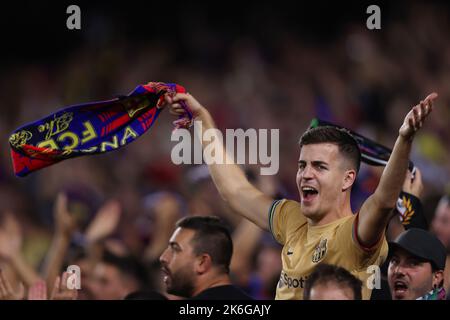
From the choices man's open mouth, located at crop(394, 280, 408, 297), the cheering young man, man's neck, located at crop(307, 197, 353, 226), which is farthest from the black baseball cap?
man's neck, located at crop(307, 197, 353, 226)

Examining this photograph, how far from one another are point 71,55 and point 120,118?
298 inches

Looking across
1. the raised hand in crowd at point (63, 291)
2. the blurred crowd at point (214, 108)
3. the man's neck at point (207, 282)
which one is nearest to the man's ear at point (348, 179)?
the man's neck at point (207, 282)

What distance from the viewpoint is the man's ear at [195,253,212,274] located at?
17.0 feet

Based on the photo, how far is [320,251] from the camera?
14.2ft

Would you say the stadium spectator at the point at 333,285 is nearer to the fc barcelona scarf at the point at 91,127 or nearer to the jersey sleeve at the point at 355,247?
the jersey sleeve at the point at 355,247

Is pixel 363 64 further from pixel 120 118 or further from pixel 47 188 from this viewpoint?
pixel 120 118

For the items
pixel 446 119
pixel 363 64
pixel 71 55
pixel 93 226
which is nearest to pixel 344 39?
pixel 363 64

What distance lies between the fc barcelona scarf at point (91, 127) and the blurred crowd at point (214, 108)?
1952 millimetres

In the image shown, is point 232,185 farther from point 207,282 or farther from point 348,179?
point 348,179

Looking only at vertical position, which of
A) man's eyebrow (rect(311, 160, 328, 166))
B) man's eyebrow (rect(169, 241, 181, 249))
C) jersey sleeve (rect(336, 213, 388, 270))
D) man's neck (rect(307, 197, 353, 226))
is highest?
man's eyebrow (rect(311, 160, 328, 166))

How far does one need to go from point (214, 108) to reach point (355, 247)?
669 centimetres

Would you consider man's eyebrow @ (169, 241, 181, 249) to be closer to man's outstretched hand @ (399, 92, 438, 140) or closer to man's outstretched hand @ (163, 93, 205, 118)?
man's outstretched hand @ (163, 93, 205, 118)

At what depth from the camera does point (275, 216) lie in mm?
4762

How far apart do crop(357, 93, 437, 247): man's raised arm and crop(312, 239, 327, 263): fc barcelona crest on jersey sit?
22 centimetres
